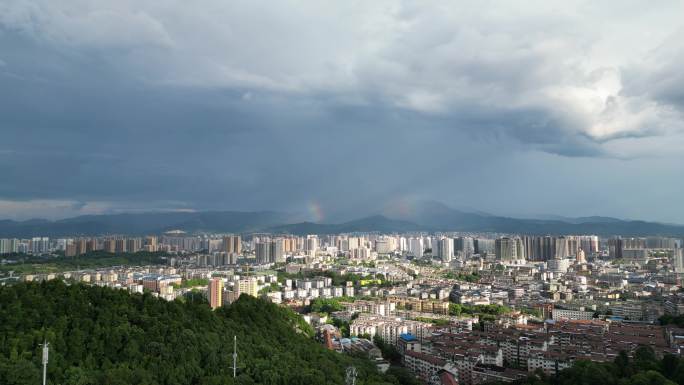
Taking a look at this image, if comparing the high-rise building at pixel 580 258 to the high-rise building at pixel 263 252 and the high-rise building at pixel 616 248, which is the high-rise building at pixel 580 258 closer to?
the high-rise building at pixel 616 248

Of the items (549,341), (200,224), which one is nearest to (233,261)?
(549,341)

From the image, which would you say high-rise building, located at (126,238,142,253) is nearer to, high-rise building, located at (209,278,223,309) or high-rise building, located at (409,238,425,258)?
high-rise building, located at (209,278,223,309)

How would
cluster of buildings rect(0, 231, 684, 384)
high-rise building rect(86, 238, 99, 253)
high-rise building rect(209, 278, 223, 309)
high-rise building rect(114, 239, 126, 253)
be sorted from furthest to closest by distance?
high-rise building rect(114, 239, 126, 253) → high-rise building rect(86, 238, 99, 253) → high-rise building rect(209, 278, 223, 309) → cluster of buildings rect(0, 231, 684, 384)

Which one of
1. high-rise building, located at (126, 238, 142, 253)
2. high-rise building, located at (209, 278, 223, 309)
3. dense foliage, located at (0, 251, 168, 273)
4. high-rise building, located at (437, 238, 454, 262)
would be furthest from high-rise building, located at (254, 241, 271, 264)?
high-rise building, located at (209, 278, 223, 309)

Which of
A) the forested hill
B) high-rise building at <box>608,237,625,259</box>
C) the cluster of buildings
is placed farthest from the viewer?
high-rise building at <box>608,237,625,259</box>

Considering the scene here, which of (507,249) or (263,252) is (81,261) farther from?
(507,249)

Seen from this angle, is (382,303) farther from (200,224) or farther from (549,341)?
(200,224)

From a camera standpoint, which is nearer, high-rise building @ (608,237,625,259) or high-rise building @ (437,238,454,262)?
high-rise building @ (608,237,625,259)

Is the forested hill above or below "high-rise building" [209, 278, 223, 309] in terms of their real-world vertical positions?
above
